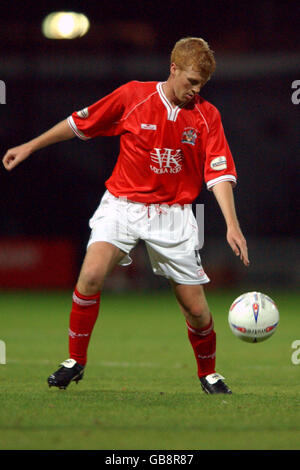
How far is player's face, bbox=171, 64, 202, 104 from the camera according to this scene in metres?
5.39

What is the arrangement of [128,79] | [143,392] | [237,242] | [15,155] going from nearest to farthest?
[237,242]
[15,155]
[143,392]
[128,79]

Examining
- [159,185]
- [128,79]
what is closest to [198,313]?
[159,185]

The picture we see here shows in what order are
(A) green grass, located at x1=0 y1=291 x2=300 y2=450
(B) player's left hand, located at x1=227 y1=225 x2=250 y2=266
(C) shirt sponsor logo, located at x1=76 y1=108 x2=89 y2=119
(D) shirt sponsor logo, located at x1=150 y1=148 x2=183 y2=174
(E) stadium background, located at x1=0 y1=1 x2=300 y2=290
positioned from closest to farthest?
(A) green grass, located at x1=0 y1=291 x2=300 y2=450
(B) player's left hand, located at x1=227 y1=225 x2=250 y2=266
(D) shirt sponsor logo, located at x1=150 y1=148 x2=183 y2=174
(C) shirt sponsor logo, located at x1=76 y1=108 x2=89 y2=119
(E) stadium background, located at x1=0 y1=1 x2=300 y2=290

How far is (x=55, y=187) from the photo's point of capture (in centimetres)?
2244

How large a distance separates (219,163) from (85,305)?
1.25 metres

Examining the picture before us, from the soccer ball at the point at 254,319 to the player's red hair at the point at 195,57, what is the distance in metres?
1.45

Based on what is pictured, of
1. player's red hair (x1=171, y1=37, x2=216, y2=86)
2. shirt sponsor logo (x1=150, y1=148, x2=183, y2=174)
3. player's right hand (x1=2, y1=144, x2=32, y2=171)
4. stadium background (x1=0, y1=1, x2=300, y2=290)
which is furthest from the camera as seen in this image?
stadium background (x1=0, y1=1, x2=300, y2=290)

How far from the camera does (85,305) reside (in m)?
5.53

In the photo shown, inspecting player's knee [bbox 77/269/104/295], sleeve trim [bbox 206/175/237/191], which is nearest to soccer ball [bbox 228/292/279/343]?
sleeve trim [bbox 206/175/237/191]

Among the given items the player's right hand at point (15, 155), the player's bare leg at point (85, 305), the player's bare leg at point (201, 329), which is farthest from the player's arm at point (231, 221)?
the player's right hand at point (15, 155)

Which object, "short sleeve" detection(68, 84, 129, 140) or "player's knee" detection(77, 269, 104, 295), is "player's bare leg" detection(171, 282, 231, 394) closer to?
"player's knee" detection(77, 269, 104, 295)

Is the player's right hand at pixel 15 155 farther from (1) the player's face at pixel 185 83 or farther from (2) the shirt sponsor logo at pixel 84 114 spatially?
(1) the player's face at pixel 185 83

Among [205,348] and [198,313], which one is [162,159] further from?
[205,348]

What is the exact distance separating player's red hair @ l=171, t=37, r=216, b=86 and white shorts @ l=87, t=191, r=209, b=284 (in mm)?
899
